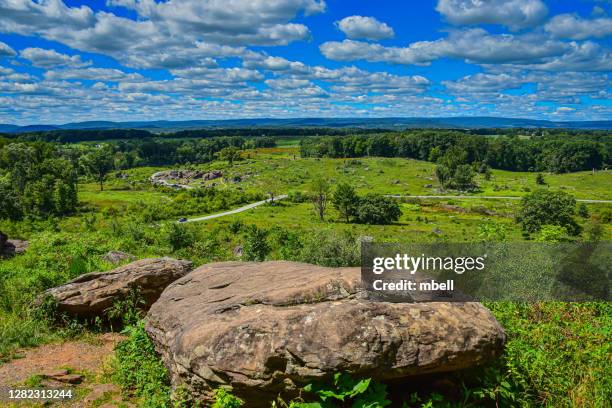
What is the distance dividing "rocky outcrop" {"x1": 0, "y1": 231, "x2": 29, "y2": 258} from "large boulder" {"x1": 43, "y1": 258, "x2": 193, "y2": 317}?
1211 centimetres

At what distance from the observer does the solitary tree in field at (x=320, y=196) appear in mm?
114625

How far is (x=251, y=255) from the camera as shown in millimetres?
31172

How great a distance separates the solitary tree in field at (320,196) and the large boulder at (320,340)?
102335mm

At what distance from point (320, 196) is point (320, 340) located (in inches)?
4247

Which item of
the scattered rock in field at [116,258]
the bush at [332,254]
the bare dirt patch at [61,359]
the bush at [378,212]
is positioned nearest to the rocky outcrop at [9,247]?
the scattered rock in field at [116,258]

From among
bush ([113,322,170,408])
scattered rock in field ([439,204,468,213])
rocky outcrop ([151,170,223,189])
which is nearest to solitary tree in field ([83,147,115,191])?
rocky outcrop ([151,170,223,189])

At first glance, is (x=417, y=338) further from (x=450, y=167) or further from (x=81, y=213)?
(x=450, y=167)

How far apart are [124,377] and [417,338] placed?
21.7ft

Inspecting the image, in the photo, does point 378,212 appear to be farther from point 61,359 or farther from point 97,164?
point 97,164

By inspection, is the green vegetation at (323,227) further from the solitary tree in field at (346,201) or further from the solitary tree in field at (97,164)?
the solitary tree in field at (97,164)

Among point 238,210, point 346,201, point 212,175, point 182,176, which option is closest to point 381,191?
point 346,201

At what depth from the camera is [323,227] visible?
92125 mm

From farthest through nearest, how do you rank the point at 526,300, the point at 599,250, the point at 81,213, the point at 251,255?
the point at 81,213, the point at 251,255, the point at 599,250, the point at 526,300

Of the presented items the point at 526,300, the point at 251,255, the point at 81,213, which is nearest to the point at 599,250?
the point at 526,300
